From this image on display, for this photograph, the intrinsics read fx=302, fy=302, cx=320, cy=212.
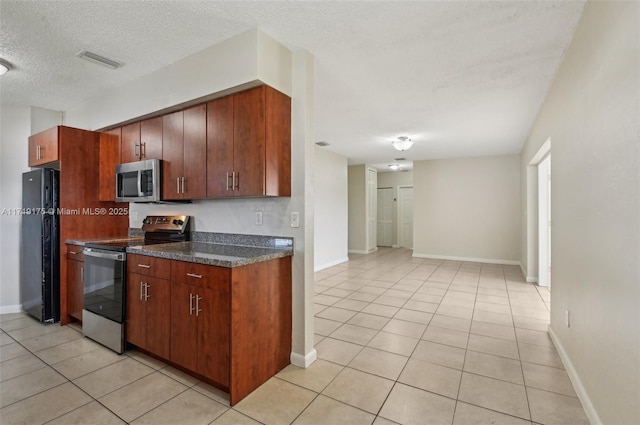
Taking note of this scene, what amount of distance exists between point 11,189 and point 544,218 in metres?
7.49

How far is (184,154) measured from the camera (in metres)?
2.78

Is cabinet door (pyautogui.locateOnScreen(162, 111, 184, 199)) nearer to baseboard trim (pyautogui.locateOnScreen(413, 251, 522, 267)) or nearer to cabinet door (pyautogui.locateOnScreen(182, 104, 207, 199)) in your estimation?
cabinet door (pyautogui.locateOnScreen(182, 104, 207, 199))

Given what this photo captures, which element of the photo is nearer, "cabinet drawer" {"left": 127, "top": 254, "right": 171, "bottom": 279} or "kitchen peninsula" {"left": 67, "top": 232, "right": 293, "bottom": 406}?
"kitchen peninsula" {"left": 67, "top": 232, "right": 293, "bottom": 406}

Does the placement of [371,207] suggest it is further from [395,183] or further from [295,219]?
[295,219]

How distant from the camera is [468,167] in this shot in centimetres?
732

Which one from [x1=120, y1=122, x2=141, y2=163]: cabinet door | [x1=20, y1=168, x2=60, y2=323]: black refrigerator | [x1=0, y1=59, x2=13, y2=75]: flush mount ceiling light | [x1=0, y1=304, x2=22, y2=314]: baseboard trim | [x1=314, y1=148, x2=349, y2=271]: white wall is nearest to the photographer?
[x1=0, y1=59, x2=13, y2=75]: flush mount ceiling light

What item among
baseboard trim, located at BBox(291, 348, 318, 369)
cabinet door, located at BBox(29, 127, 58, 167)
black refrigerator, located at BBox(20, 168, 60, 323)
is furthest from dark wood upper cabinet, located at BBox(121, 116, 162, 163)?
baseboard trim, located at BBox(291, 348, 318, 369)

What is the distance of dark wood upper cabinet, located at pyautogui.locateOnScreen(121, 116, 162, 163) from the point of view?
3.01 m

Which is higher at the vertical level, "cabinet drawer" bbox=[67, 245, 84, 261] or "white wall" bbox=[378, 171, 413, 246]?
"white wall" bbox=[378, 171, 413, 246]

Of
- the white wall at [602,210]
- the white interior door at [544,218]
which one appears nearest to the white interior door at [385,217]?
the white interior door at [544,218]

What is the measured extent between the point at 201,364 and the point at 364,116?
3475 millimetres

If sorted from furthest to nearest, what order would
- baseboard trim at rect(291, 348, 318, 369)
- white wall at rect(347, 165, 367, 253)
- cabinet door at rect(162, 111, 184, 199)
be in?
white wall at rect(347, 165, 367, 253)
cabinet door at rect(162, 111, 184, 199)
baseboard trim at rect(291, 348, 318, 369)

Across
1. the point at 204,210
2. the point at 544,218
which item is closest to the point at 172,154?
the point at 204,210

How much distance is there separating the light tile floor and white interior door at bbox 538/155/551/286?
148 centimetres
